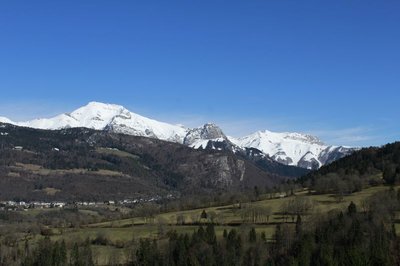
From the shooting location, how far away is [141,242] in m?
192

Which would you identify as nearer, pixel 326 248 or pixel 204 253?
pixel 326 248

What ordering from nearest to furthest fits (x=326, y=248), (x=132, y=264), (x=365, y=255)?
(x=365, y=255) < (x=326, y=248) < (x=132, y=264)

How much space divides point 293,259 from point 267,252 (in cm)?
1974

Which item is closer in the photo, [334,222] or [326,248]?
[326,248]

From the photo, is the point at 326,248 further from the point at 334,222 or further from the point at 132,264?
the point at 132,264

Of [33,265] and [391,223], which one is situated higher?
[391,223]

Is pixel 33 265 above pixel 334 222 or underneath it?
underneath

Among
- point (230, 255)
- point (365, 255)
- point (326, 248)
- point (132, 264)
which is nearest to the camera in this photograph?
point (365, 255)

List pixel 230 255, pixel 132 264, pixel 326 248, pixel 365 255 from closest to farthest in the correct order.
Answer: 1. pixel 365 255
2. pixel 326 248
3. pixel 230 255
4. pixel 132 264

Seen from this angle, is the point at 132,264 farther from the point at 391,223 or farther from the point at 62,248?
the point at 391,223

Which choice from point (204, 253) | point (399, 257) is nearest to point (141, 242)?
point (204, 253)

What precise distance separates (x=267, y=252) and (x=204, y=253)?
1967cm

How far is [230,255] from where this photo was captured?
590ft

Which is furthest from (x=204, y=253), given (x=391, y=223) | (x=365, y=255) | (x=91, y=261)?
(x=391, y=223)
